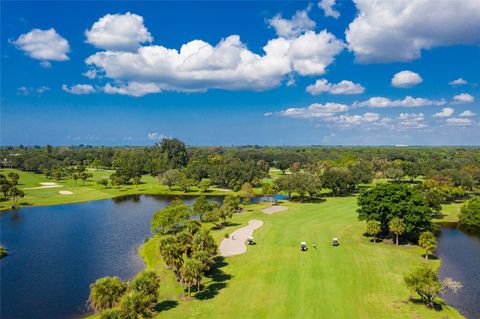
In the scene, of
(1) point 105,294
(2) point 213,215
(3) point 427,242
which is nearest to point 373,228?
(3) point 427,242

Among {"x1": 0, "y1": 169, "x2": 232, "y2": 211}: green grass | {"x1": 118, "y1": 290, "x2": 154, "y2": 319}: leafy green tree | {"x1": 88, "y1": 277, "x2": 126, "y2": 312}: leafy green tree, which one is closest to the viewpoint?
{"x1": 118, "y1": 290, "x2": 154, "y2": 319}: leafy green tree

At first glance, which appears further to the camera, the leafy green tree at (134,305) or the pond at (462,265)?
the pond at (462,265)

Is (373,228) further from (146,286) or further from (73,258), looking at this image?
(73,258)

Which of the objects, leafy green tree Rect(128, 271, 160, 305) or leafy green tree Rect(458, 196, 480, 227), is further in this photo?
leafy green tree Rect(458, 196, 480, 227)

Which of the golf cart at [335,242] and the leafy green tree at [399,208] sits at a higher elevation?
the leafy green tree at [399,208]

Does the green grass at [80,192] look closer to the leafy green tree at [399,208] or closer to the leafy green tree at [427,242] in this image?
the leafy green tree at [399,208]

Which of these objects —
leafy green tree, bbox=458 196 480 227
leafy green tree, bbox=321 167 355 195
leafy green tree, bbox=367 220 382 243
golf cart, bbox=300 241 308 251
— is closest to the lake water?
leafy green tree, bbox=458 196 480 227

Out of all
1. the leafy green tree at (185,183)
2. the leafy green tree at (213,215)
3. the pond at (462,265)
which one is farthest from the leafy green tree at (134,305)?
the leafy green tree at (185,183)

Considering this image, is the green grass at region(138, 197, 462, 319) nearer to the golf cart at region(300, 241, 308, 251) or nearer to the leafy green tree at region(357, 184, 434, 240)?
the golf cart at region(300, 241, 308, 251)
